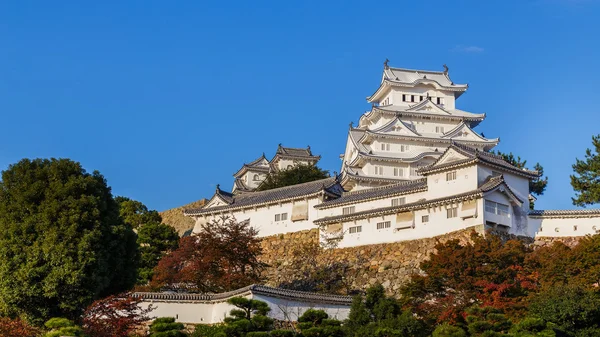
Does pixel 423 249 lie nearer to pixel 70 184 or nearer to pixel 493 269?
pixel 493 269

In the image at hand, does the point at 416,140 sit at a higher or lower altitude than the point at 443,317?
higher

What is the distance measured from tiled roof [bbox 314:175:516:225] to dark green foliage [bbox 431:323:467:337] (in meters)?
11.5

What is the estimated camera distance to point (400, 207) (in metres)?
45.1

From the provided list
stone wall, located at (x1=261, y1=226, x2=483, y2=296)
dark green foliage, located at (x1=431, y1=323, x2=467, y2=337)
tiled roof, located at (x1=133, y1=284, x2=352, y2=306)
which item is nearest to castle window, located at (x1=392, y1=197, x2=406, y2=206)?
stone wall, located at (x1=261, y1=226, x2=483, y2=296)

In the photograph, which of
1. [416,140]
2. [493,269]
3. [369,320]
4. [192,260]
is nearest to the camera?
[369,320]

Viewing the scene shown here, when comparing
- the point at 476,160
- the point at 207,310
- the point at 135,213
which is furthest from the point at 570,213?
the point at 135,213

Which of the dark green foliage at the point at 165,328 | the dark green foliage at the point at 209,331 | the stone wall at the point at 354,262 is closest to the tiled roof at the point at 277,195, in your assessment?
the stone wall at the point at 354,262

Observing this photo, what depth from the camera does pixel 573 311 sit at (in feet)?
106

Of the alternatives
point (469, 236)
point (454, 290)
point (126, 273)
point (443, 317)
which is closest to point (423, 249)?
point (469, 236)

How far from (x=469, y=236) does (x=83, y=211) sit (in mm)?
16853

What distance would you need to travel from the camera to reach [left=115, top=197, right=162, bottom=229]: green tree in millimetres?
56875

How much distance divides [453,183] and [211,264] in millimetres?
12018

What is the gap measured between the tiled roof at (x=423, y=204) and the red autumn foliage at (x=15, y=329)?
19040mm

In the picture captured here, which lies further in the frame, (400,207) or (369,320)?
(400,207)
